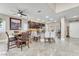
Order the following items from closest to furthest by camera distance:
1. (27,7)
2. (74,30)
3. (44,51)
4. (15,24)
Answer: (44,51) < (27,7) < (15,24) < (74,30)

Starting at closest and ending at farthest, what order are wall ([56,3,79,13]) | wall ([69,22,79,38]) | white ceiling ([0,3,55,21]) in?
1. white ceiling ([0,3,55,21])
2. wall ([56,3,79,13])
3. wall ([69,22,79,38])

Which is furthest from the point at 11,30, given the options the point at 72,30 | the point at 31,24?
the point at 72,30

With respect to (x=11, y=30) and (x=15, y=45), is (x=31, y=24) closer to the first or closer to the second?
(x=11, y=30)

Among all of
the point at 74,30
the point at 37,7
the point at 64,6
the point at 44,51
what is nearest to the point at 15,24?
the point at 37,7

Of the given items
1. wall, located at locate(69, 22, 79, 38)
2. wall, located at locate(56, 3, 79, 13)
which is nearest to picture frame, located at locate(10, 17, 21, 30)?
wall, located at locate(56, 3, 79, 13)

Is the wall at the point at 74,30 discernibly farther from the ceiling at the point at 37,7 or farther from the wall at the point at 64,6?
the wall at the point at 64,6

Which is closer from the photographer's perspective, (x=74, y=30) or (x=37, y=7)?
(x=37, y=7)

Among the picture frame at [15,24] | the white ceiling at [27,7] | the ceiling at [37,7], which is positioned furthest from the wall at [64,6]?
the picture frame at [15,24]

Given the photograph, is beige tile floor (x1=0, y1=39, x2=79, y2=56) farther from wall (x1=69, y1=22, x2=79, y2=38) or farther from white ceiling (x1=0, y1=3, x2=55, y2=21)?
wall (x1=69, y1=22, x2=79, y2=38)

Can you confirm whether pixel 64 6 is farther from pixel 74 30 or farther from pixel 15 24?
pixel 74 30

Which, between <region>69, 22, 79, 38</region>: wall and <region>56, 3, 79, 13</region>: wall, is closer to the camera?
<region>56, 3, 79, 13</region>: wall

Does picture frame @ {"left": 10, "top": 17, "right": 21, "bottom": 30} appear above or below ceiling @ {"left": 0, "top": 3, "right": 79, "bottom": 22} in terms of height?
below

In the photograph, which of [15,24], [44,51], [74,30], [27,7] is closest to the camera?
[44,51]

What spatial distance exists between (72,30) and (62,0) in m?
11.3
